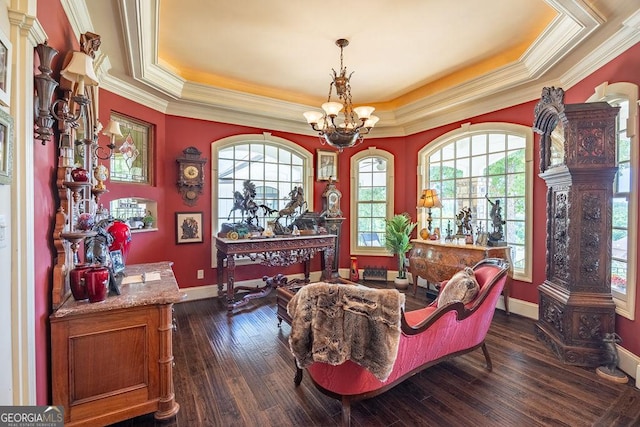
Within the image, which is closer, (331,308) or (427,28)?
(331,308)

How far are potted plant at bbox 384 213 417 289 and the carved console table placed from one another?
39.6 inches

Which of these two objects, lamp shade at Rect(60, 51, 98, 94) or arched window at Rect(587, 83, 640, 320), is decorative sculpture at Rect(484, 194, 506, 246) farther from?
lamp shade at Rect(60, 51, 98, 94)

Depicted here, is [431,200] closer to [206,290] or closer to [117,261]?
[206,290]

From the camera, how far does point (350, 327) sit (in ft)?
5.63

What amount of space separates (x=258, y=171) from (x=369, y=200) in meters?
2.22

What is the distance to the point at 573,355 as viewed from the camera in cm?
262

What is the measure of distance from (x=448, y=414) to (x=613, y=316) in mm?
1905

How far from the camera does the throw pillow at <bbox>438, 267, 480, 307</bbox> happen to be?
92.8 inches

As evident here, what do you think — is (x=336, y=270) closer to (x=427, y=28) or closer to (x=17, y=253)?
(x=427, y=28)

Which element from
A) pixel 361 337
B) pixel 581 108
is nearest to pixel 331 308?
pixel 361 337

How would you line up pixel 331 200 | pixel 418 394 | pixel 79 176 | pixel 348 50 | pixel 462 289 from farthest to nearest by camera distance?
1. pixel 331 200
2. pixel 348 50
3. pixel 462 289
4. pixel 418 394
5. pixel 79 176

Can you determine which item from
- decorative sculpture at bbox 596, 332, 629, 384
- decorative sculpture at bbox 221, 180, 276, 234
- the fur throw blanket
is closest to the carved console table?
decorative sculpture at bbox 221, 180, 276, 234

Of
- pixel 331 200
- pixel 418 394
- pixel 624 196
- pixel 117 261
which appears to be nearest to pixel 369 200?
pixel 331 200

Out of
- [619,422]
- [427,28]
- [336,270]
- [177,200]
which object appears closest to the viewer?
[619,422]
